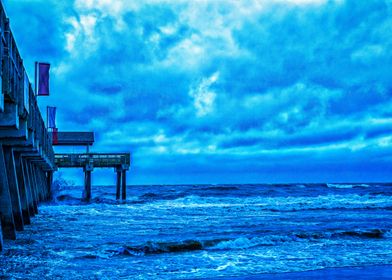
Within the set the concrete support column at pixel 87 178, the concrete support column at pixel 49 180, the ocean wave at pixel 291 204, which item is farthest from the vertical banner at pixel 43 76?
the concrete support column at pixel 49 180

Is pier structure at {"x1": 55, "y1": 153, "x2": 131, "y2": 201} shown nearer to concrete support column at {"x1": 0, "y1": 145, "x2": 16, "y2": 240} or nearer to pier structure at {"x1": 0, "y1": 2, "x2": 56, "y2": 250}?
pier structure at {"x1": 0, "y1": 2, "x2": 56, "y2": 250}

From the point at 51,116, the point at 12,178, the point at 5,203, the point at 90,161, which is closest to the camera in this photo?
the point at 5,203

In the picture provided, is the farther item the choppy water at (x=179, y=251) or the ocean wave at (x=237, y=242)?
the ocean wave at (x=237, y=242)

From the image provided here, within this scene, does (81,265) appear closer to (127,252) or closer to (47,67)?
(127,252)

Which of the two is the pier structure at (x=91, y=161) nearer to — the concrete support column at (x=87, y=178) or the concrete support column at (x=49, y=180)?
the concrete support column at (x=87, y=178)

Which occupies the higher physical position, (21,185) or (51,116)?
(51,116)

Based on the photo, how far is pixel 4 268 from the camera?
9445mm

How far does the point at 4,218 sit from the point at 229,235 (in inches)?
272

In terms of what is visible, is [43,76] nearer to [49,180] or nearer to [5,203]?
[5,203]

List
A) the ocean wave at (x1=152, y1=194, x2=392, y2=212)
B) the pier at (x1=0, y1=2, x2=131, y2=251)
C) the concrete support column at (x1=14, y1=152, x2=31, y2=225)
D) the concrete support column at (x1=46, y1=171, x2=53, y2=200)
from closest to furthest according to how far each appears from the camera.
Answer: the pier at (x1=0, y1=2, x2=131, y2=251) < the concrete support column at (x1=14, y1=152, x2=31, y2=225) < the ocean wave at (x1=152, y1=194, x2=392, y2=212) < the concrete support column at (x1=46, y1=171, x2=53, y2=200)

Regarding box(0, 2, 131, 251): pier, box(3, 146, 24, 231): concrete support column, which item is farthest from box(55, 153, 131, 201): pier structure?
box(3, 146, 24, 231): concrete support column

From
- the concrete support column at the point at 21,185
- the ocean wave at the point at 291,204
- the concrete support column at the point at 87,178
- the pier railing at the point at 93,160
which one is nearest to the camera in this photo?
the concrete support column at the point at 21,185

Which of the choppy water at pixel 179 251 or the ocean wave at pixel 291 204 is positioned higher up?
the ocean wave at pixel 291 204

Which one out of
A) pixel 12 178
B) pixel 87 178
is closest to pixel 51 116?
pixel 12 178
